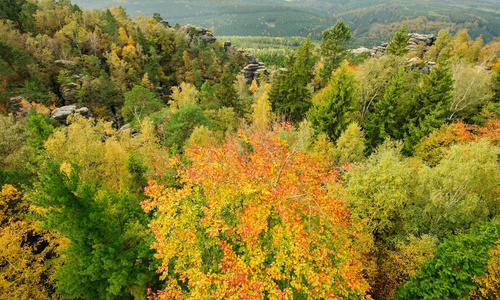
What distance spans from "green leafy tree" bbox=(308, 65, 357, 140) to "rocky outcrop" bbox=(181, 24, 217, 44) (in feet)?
287

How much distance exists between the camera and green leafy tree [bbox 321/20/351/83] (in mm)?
51125

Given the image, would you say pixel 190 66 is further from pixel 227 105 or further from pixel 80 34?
pixel 227 105

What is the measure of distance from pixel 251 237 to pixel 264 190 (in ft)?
10.2

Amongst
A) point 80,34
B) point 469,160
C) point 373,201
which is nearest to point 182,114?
point 373,201

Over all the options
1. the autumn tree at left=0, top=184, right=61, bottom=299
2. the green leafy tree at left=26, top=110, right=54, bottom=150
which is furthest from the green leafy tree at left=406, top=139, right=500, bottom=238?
the green leafy tree at left=26, top=110, right=54, bottom=150

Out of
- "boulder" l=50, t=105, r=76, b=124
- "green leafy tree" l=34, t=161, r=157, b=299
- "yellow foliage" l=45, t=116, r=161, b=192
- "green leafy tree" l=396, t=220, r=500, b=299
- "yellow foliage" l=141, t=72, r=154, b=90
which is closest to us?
"green leafy tree" l=396, t=220, r=500, b=299

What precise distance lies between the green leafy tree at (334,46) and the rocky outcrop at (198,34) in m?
70.1

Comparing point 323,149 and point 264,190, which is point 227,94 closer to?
point 323,149

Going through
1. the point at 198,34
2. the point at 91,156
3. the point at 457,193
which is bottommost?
the point at 91,156

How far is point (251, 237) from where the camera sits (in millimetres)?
14023

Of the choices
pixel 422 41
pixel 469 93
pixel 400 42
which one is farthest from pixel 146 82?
pixel 422 41

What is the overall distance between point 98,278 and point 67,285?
109 inches

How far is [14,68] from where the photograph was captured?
56000mm

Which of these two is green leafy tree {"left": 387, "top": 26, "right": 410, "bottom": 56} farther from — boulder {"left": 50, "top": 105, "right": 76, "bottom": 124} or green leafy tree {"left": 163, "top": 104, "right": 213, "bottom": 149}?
boulder {"left": 50, "top": 105, "right": 76, "bottom": 124}
